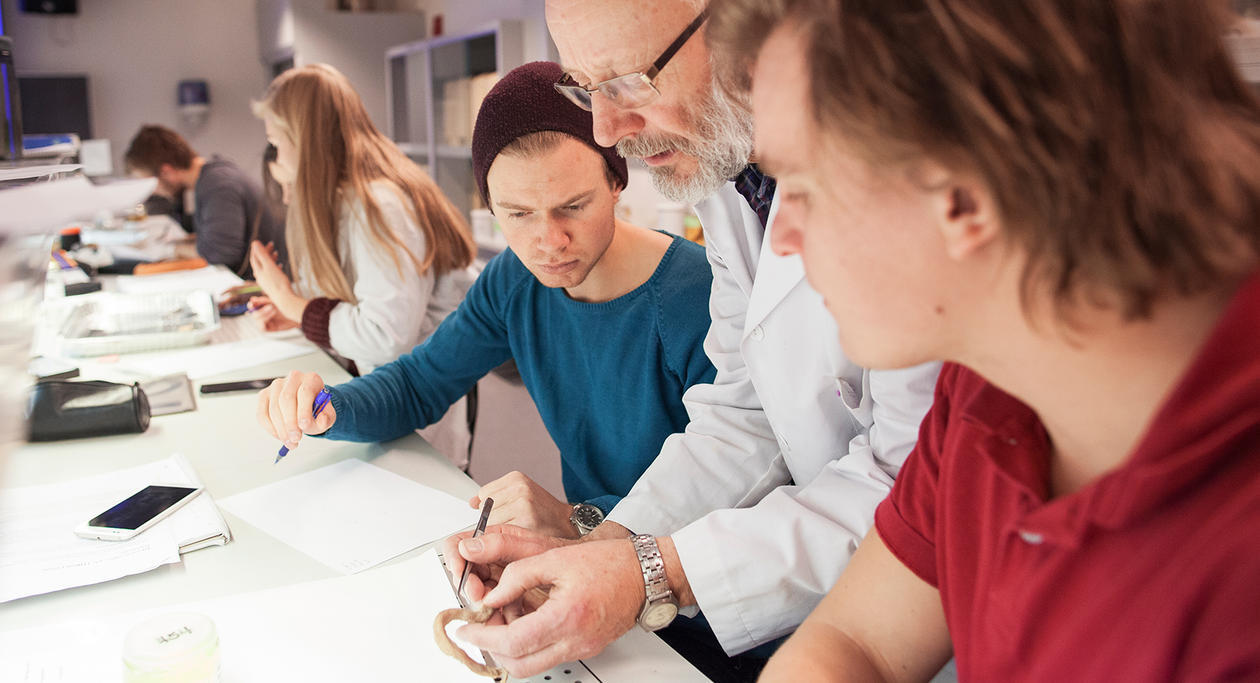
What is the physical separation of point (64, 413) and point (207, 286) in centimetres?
182

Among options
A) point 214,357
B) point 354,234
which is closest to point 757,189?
point 354,234

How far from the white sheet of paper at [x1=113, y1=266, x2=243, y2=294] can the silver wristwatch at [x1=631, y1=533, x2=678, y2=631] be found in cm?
265

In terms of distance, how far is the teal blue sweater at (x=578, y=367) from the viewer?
65.3 inches

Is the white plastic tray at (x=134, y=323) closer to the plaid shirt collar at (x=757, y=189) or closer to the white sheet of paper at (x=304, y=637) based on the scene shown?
the white sheet of paper at (x=304, y=637)

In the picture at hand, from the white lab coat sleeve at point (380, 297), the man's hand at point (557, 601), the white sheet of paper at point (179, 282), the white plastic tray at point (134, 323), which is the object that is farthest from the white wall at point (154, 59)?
the man's hand at point (557, 601)

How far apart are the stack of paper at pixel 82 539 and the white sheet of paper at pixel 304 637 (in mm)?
125

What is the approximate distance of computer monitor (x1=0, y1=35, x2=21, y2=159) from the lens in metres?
2.17

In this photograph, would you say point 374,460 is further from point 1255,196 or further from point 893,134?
point 1255,196

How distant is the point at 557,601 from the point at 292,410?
2.53ft

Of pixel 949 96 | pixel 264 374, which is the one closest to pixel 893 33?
pixel 949 96

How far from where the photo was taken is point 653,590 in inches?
41.4

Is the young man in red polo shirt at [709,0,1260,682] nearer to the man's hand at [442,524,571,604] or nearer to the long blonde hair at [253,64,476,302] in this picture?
the man's hand at [442,524,571,604]

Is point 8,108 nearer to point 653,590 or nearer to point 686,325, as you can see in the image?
point 686,325

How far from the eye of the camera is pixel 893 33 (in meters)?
0.57
